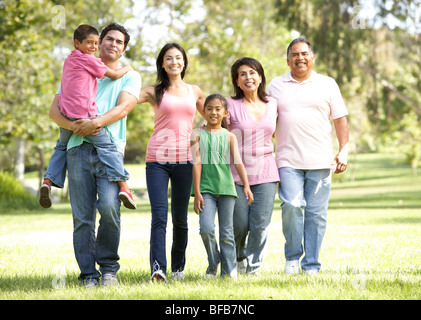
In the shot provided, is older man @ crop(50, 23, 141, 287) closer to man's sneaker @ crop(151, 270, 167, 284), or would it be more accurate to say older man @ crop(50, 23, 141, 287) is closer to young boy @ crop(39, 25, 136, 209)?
young boy @ crop(39, 25, 136, 209)

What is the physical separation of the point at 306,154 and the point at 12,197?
16764 millimetres

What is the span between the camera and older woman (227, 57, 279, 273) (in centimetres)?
596

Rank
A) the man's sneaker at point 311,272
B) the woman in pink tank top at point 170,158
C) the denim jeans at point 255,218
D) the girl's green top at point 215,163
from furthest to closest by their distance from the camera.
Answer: the denim jeans at point 255,218
the man's sneaker at point 311,272
the girl's green top at point 215,163
the woman in pink tank top at point 170,158

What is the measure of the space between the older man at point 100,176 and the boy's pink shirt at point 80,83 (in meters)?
0.10

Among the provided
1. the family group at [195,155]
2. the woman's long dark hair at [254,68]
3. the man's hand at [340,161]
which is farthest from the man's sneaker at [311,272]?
Answer: the woman's long dark hair at [254,68]

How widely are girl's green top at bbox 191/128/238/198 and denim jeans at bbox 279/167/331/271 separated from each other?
638 millimetres

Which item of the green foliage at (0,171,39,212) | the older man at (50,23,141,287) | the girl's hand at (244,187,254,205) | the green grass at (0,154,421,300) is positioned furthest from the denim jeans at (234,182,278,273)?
the green foliage at (0,171,39,212)

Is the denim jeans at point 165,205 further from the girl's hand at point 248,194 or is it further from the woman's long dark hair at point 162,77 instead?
the woman's long dark hair at point 162,77

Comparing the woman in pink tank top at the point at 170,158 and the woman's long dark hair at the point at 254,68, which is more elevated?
the woman's long dark hair at the point at 254,68

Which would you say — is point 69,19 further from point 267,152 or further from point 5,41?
point 267,152

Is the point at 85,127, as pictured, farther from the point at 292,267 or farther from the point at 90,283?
the point at 292,267

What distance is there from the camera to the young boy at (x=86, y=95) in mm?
5055

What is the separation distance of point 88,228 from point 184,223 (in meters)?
0.97

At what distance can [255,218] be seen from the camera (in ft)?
19.6
